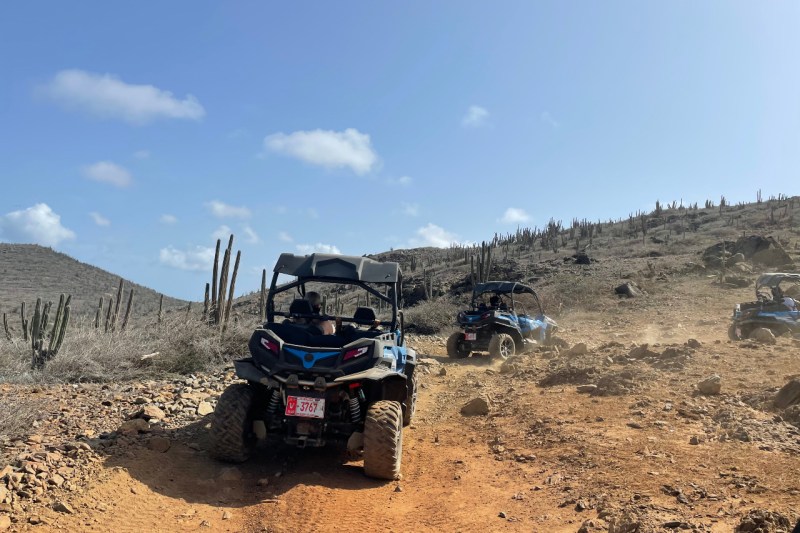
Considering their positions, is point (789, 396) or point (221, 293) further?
point (221, 293)

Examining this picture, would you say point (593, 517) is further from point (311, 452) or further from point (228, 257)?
point (228, 257)

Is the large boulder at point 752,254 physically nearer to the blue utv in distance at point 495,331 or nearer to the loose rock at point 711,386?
the blue utv in distance at point 495,331

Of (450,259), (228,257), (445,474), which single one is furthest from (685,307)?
(450,259)

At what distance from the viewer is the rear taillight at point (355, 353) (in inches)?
212

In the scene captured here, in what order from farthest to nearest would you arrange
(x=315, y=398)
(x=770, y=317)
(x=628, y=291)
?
1. (x=628, y=291)
2. (x=770, y=317)
3. (x=315, y=398)

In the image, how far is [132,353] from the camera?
9.74 m

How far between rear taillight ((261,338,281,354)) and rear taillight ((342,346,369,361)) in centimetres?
65

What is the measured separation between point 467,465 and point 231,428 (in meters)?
2.38

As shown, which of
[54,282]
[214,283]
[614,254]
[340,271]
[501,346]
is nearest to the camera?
[340,271]

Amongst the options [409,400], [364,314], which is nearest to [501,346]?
[409,400]

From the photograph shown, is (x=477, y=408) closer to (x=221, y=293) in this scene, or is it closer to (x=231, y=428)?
(x=231, y=428)

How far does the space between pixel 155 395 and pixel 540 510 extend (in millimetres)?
5249

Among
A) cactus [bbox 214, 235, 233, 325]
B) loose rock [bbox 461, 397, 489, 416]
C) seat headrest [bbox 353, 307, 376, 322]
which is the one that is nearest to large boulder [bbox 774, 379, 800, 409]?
loose rock [bbox 461, 397, 489, 416]

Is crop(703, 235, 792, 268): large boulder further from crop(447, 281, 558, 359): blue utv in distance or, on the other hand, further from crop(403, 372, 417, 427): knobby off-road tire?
crop(403, 372, 417, 427): knobby off-road tire
